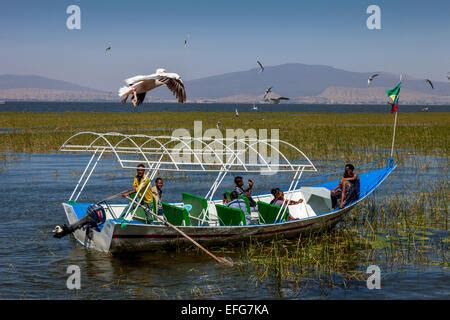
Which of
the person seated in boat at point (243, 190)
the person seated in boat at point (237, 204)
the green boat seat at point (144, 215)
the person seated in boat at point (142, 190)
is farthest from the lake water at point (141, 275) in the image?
the person seated in boat at point (243, 190)

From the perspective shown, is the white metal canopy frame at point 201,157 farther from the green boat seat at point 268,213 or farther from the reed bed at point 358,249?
the reed bed at point 358,249

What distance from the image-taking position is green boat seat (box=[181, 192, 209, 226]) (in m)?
17.0

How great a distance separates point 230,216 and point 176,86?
3452 millimetres

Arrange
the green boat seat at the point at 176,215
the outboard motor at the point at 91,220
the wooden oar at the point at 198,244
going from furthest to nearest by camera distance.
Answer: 1. the green boat seat at the point at 176,215
2. the outboard motor at the point at 91,220
3. the wooden oar at the point at 198,244

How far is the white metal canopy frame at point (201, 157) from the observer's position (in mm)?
15383

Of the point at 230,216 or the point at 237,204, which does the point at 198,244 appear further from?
the point at 237,204

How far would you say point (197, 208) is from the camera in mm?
17281

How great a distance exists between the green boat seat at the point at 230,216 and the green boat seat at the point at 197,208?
0.72m

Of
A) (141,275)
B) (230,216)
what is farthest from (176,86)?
(141,275)

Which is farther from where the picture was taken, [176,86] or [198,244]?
[176,86]

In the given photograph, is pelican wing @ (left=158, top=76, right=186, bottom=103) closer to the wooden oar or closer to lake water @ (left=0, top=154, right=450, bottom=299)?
the wooden oar

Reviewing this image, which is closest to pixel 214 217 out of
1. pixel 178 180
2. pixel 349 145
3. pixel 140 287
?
pixel 140 287

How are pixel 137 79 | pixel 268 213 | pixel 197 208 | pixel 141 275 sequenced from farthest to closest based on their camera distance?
pixel 197 208 < pixel 268 213 < pixel 137 79 < pixel 141 275
